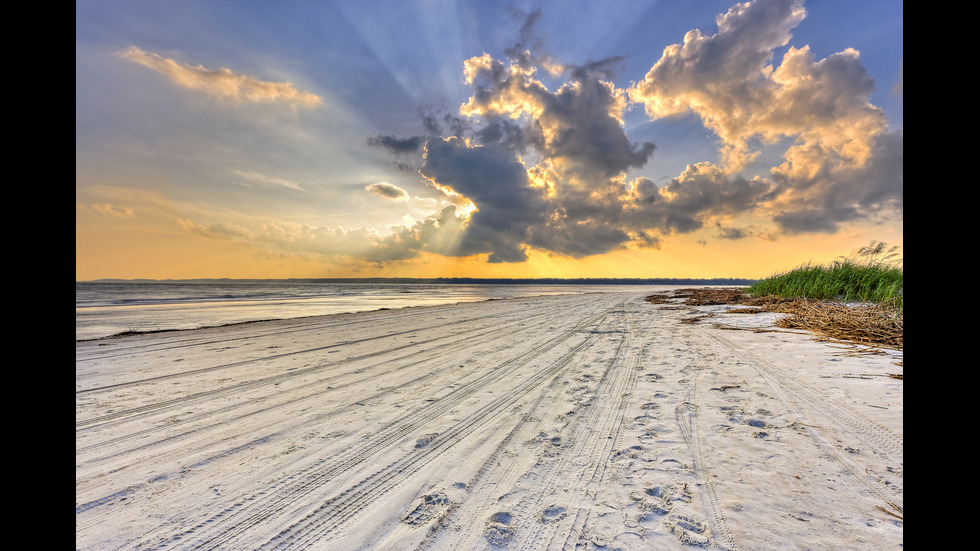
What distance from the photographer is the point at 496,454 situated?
2605 millimetres

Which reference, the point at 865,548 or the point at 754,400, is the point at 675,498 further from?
the point at 754,400

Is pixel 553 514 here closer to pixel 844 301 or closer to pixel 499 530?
pixel 499 530

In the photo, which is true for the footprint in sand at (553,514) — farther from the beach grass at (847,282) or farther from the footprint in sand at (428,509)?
the beach grass at (847,282)

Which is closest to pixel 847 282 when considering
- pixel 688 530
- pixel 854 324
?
pixel 854 324

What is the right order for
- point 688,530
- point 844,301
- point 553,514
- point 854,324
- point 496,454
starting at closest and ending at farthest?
point 688,530
point 553,514
point 496,454
point 854,324
point 844,301

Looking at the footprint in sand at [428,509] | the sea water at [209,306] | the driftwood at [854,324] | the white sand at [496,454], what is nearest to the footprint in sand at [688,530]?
the white sand at [496,454]

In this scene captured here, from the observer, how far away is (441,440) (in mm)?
2830

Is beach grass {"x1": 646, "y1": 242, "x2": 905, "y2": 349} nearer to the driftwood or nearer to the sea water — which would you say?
the driftwood

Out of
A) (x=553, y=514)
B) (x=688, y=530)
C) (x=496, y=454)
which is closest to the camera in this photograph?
(x=688, y=530)

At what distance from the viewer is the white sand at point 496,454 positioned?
1862mm

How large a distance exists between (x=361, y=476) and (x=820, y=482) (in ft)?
9.27

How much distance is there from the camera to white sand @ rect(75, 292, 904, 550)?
1862 millimetres
